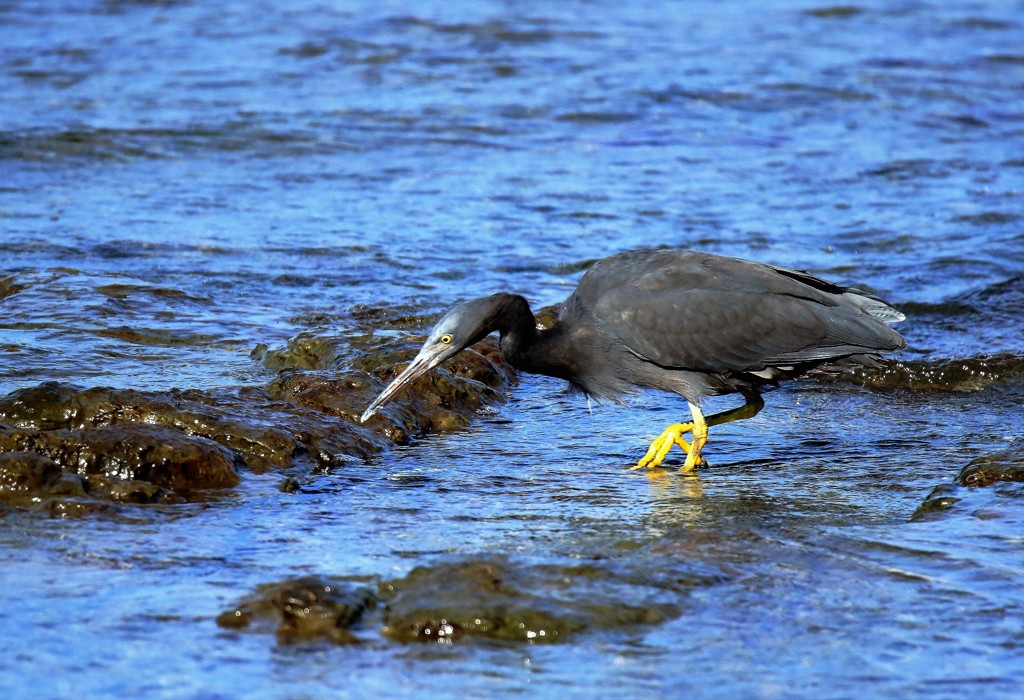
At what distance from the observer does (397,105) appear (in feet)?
42.0

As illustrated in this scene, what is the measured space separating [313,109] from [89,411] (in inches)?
308

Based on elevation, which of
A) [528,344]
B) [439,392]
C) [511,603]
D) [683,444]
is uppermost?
[528,344]

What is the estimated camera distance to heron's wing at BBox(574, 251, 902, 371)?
5691mm

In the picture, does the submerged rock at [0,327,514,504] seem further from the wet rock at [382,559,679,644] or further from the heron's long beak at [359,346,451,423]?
the wet rock at [382,559,679,644]

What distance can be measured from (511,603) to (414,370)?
5.92ft

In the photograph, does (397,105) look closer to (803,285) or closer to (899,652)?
(803,285)

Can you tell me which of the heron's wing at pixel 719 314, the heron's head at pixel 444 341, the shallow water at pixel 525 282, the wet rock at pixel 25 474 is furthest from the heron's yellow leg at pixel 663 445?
the wet rock at pixel 25 474

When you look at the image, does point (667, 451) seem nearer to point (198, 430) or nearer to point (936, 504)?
point (936, 504)

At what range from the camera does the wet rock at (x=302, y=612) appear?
3.53 metres

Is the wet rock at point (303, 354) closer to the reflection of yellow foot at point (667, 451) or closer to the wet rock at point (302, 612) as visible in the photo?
the reflection of yellow foot at point (667, 451)

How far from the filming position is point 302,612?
3562 millimetres

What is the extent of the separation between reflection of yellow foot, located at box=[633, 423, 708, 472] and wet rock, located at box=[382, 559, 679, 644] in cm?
154

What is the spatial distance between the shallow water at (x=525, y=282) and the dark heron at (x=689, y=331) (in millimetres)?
309

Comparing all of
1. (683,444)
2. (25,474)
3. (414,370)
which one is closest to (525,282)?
(683,444)
